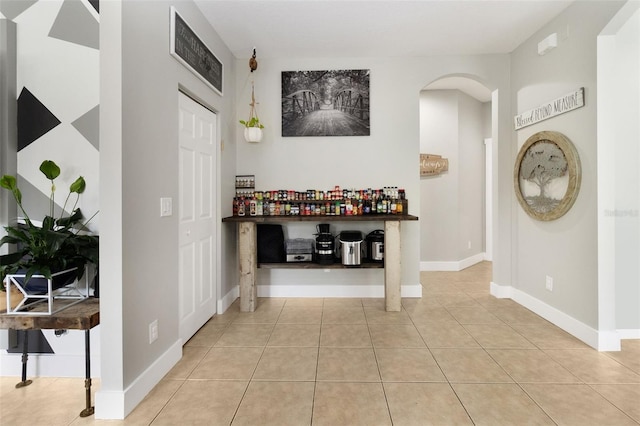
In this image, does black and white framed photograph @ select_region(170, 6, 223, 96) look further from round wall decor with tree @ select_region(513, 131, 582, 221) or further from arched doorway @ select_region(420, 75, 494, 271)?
arched doorway @ select_region(420, 75, 494, 271)

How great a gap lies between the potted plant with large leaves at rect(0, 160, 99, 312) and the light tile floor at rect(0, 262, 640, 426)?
0.75 m

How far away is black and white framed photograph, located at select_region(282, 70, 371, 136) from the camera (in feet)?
11.9

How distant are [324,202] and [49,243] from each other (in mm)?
2399

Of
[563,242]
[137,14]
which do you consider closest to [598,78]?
[563,242]

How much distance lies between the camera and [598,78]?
93.6 inches

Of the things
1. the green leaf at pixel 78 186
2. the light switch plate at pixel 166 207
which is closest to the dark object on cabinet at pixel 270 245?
the light switch plate at pixel 166 207

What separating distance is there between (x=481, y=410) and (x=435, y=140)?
13.9ft

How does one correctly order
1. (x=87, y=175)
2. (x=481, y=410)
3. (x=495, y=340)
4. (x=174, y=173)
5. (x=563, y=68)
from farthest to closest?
1. (x=563, y=68)
2. (x=495, y=340)
3. (x=174, y=173)
4. (x=87, y=175)
5. (x=481, y=410)

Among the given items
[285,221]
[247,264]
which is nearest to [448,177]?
[285,221]

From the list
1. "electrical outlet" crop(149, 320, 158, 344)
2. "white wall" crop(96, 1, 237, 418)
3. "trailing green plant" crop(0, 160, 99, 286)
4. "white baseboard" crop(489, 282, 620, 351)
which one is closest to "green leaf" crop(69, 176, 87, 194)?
"trailing green plant" crop(0, 160, 99, 286)

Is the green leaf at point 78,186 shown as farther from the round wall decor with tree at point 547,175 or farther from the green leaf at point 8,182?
the round wall decor with tree at point 547,175

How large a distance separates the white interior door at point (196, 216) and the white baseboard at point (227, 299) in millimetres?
115

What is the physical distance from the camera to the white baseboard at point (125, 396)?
1.67m

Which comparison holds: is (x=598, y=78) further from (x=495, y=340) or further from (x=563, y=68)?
(x=495, y=340)
